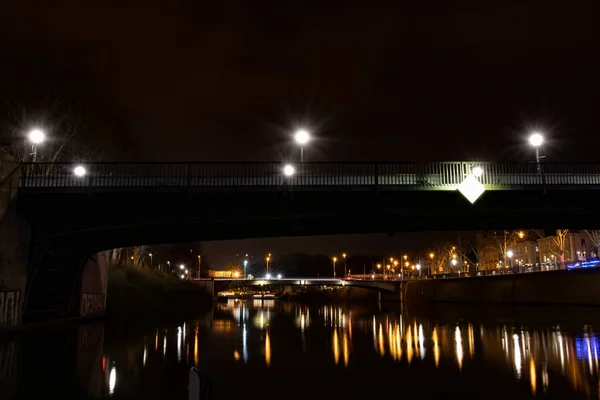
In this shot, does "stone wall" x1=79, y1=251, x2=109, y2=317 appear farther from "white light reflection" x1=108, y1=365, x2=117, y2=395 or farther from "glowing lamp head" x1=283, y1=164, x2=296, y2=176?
"white light reflection" x1=108, y1=365, x2=117, y2=395

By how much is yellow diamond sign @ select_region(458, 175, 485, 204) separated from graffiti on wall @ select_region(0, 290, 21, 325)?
1112 inches

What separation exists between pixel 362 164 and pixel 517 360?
50.9ft

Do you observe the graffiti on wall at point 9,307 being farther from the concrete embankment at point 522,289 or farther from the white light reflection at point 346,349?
the concrete embankment at point 522,289

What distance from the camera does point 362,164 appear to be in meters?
34.8

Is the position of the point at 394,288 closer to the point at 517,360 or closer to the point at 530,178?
the point at 530,178

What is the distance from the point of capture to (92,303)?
47.1 m

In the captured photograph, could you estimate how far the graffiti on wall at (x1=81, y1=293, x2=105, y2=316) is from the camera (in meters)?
44.8

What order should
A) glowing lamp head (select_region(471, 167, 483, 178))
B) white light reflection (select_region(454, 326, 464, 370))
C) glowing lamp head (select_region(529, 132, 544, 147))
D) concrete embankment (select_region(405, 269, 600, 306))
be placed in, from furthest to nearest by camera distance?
concrete embankment (select_region(405, 269, 600, 306)) < glowing lamp head (select_region(529, 132, 544, 147)) < glowing lamp head (select_region(471, 167, 483, 178)) < white light reflection (select_region(454, 326, 464, 370))

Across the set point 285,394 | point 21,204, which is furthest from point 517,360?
point 21,204

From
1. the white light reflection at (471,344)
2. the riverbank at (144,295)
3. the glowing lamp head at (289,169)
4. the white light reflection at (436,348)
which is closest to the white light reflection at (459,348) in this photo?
the white light reflection at (471,344)

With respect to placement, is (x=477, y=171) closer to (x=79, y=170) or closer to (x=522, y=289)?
(x=79, y=170)

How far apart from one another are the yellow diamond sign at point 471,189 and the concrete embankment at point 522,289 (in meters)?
42.7

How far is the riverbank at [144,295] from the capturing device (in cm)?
5756

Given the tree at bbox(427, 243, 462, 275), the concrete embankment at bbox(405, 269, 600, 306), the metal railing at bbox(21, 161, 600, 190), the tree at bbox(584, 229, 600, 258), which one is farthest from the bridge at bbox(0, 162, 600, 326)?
the tree at bbox(427, 243, 462, 275)
